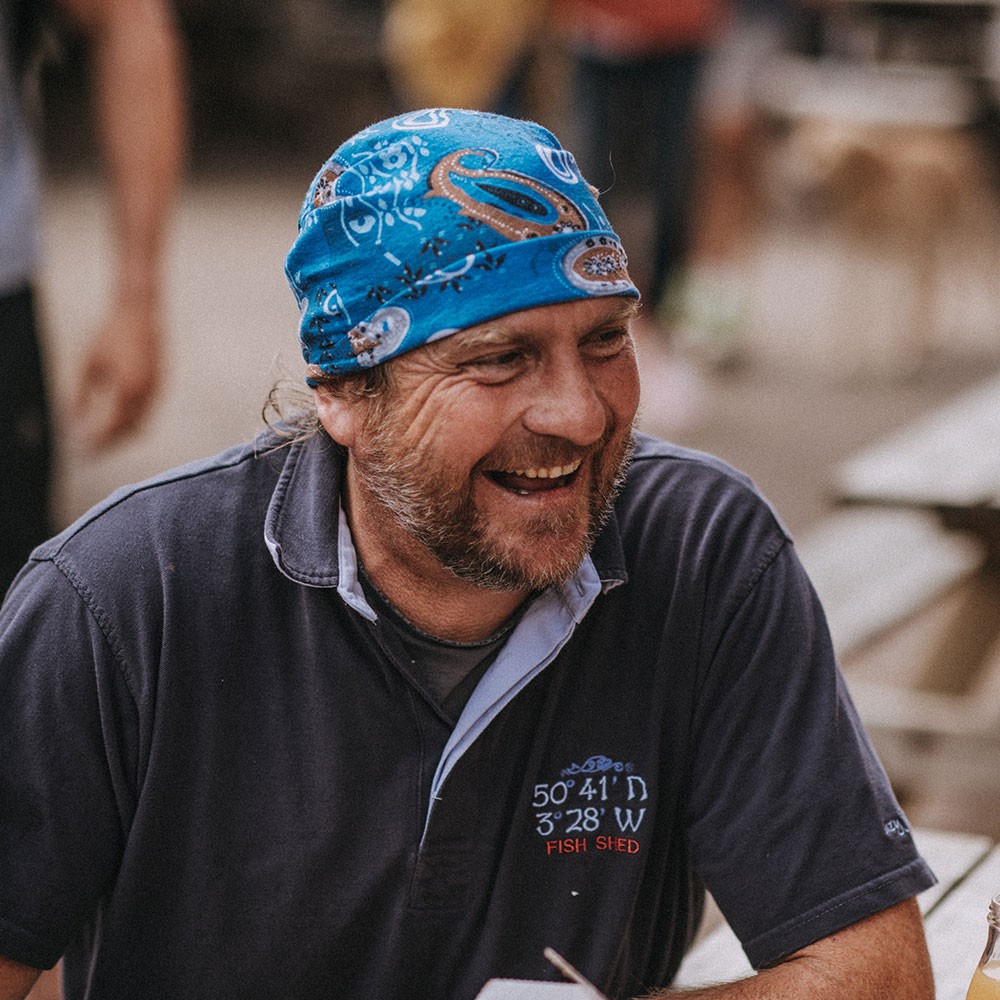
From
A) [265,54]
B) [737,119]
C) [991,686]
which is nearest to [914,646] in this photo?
[991,686]

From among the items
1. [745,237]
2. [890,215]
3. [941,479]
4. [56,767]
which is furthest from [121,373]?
[745,237]

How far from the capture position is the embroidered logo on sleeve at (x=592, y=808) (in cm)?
197

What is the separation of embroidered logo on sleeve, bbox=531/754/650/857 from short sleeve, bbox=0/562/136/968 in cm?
46

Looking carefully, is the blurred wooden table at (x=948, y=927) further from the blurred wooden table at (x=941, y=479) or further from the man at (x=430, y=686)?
the blurred wooden table at (x=941, y=479)

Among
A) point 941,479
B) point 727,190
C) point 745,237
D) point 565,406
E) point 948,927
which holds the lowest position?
point 745,237

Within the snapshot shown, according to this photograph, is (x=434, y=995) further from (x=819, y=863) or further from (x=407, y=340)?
(x=407, y=340)

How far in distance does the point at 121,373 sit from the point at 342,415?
63.2 inches

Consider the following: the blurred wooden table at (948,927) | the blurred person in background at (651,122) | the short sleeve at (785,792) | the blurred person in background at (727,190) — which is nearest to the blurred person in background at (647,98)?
the blurred person in background at (651,122)

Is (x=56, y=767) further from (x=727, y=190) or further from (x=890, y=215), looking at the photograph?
(x=727, y=190)

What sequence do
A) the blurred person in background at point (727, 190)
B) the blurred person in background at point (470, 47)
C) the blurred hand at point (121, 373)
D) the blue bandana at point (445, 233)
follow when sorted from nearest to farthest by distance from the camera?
the blue bandana at point (445, 233)
the blurred hand at point (121, 373)
the blurred person in background at point (470, 47)
the blurred person in background at point (727, 190)

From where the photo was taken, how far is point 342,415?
1978 mm

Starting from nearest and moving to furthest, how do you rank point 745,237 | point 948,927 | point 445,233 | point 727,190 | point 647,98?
point 445,233
point 948,927
point 647,98
point 727,190
point 745,237

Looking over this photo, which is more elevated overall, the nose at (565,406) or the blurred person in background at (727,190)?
the nose at (565,406)

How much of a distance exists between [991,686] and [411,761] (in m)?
3.42
